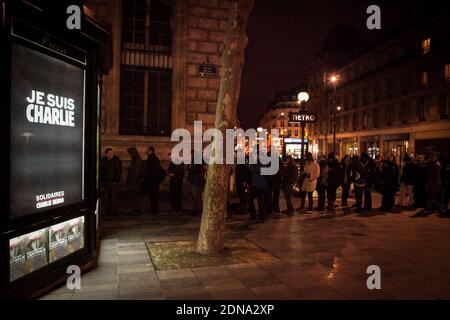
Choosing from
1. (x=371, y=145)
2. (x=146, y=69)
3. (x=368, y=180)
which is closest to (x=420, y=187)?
(x=368, y=180)

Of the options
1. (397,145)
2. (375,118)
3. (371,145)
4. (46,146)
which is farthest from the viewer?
(371,145)

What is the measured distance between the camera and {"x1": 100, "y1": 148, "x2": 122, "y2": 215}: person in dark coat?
1049 centimetres

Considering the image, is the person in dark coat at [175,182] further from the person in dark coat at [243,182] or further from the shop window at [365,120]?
the shop window at [365,120]

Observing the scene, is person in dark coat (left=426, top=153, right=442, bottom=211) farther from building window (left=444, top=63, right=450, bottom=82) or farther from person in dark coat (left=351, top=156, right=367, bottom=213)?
building window (left=444, top=63, right=450, bottom=82)

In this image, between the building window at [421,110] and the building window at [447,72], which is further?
the building window at [421,110]

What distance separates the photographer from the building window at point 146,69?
1360 centimetres

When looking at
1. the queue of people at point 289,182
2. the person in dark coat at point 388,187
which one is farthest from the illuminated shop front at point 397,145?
the person in dark coat at point 388,187

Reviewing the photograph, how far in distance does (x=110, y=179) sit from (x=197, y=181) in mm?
2395

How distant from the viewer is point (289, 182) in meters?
12.0

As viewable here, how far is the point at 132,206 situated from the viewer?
486 inches

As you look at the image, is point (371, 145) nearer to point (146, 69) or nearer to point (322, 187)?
point (322, 187)

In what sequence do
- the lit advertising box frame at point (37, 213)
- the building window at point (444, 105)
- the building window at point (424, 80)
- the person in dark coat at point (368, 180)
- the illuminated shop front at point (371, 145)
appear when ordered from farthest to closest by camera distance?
the illuminated shop front at point (371, 145)
the building window at point (424, 80)
the building window at point (444, 105)
the person in dark coat at point (368, 180)
the lit advertising box frame at point (37, 213)
